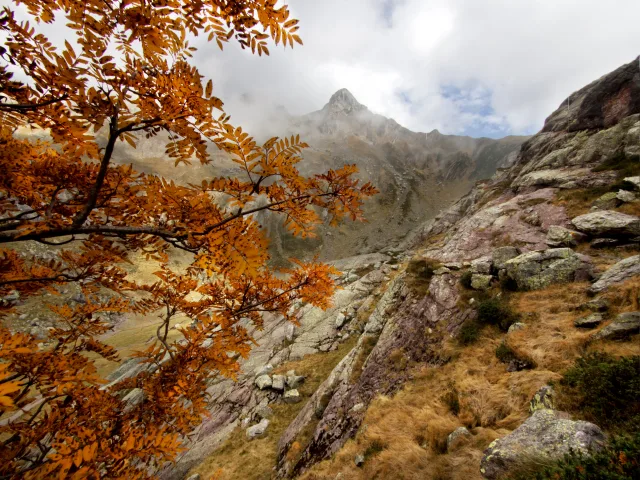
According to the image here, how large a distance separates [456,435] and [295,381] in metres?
12.4

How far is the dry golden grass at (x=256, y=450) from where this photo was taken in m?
11.7

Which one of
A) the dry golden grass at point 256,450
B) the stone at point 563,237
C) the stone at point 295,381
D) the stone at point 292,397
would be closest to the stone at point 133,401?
the dry golden grass at point 256,450

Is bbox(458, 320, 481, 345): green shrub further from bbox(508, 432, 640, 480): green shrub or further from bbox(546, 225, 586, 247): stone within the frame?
bbox(546, 225, 586, 247): stone

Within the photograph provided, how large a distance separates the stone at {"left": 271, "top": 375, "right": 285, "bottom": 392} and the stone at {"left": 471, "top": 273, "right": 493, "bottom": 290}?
43.2 feet

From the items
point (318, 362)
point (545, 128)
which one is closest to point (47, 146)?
point (318, 362)

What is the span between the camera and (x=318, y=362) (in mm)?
18391

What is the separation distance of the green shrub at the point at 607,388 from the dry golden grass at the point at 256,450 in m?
11.9

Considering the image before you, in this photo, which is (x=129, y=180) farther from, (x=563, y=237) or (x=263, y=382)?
(x=563, y=237)

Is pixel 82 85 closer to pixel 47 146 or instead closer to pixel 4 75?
pixel 4 75

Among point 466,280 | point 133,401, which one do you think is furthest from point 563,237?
point 133,401

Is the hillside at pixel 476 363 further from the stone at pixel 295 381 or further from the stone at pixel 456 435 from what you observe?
the stone at pixel 295 381

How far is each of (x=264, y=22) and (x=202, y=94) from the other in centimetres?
98

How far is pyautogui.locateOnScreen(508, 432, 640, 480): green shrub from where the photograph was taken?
2992mm

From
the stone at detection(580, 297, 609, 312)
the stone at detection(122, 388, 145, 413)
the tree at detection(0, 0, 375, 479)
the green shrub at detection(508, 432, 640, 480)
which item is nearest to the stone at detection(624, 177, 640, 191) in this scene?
the stone at detection(580, 297, 609, 312)
